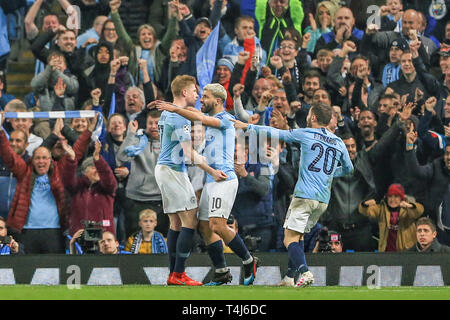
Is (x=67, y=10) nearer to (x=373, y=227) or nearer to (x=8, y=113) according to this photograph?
(x=8, y=113)

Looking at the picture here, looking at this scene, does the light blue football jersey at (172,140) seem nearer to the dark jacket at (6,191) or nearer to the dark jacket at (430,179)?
the dark jacket at (6,191)

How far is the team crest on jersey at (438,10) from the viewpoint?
13.7 meters

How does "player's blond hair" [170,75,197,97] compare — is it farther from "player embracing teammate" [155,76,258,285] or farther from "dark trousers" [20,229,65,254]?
"dark trousers" [20,229,65,254]

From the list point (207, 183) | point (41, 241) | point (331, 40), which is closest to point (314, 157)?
point (207, 183)

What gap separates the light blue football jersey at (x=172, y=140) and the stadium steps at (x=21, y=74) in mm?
5706

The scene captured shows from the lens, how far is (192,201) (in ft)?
31.0

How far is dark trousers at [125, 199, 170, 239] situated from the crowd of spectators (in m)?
0.02

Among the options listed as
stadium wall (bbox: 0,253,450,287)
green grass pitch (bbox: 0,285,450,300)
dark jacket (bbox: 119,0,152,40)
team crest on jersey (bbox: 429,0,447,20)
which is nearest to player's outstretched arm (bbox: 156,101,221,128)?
green grass pitch (bbox: 0,285,450,300)

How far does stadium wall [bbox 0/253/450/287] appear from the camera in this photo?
36.3 ft

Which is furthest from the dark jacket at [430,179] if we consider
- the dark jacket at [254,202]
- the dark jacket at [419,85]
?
the dark jacket at [254,202]

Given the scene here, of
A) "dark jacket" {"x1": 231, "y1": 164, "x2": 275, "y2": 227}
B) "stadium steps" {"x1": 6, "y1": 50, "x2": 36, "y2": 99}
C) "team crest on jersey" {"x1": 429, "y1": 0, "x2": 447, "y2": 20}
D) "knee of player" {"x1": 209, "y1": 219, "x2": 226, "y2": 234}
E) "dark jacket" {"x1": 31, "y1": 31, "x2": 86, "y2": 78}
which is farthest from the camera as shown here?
"stadium steps" {"x1": 6, "y1": 50, "x2": 36, "y2": 99}

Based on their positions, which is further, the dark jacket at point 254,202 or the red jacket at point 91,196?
the red jacket at point 91,196

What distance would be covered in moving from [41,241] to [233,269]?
2855 mm

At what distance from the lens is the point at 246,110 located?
13.0 meters
